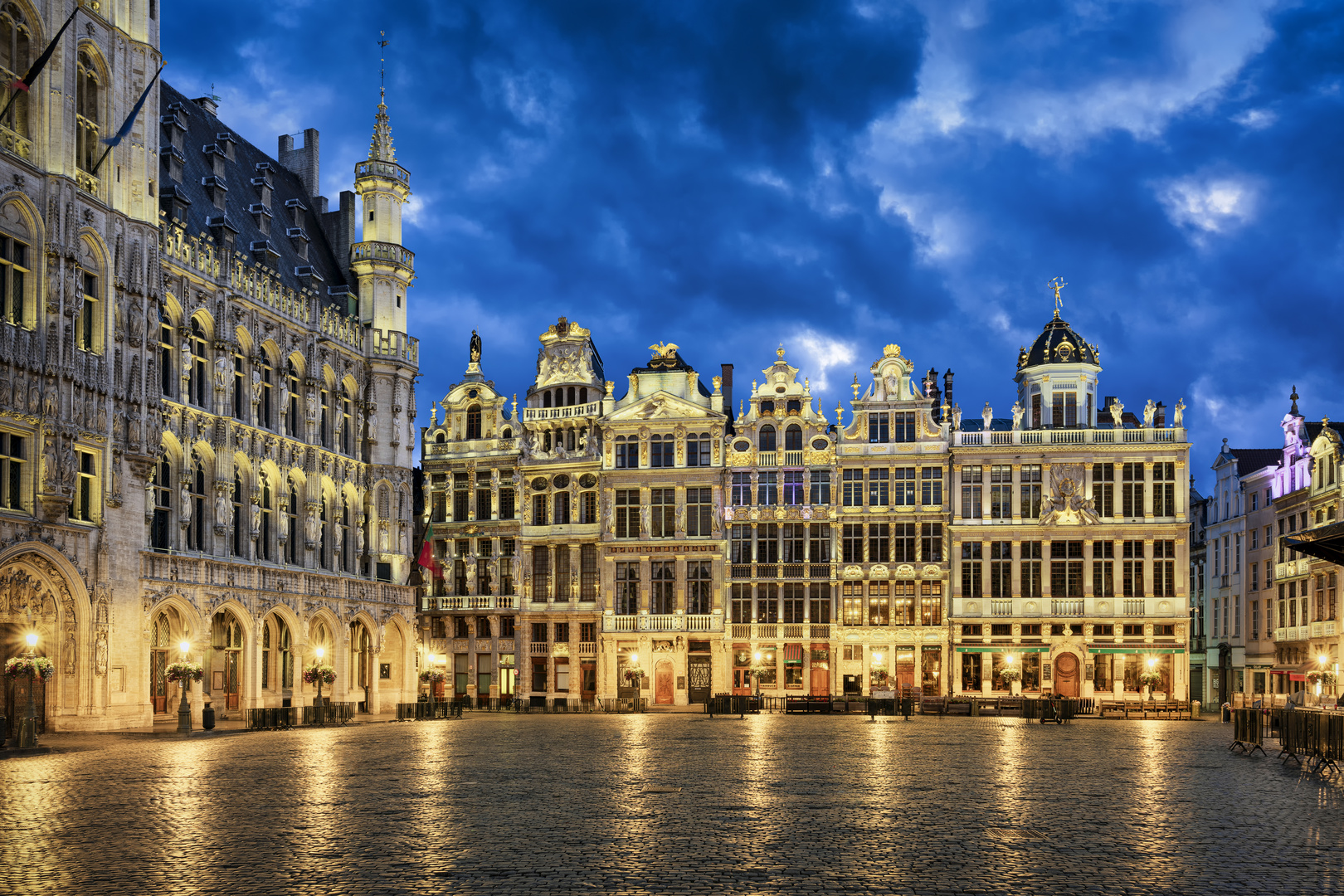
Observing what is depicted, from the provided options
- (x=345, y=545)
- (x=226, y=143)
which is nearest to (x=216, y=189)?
(x=226, y=143)

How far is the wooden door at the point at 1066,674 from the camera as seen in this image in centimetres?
6438

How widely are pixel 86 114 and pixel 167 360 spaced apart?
8880 mm

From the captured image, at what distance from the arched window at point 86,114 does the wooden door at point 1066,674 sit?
150 ft

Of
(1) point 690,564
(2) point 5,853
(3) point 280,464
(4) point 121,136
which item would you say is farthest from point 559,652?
(2) point 5,853

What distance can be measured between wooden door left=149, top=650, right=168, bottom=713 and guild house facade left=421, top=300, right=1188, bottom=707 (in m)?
15.9

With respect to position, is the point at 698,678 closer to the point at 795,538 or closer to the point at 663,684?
the point at 663,684

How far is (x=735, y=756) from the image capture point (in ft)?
102

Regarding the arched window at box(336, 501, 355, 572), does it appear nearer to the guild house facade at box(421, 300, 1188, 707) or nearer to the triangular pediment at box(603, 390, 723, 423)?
the guild house facade at box(421, 300, 1188, 707)

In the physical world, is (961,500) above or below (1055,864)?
above

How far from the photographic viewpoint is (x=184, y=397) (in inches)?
1923

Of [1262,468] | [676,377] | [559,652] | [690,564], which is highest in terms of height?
[676,377]

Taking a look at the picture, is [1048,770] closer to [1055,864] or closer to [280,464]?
[1055,864]

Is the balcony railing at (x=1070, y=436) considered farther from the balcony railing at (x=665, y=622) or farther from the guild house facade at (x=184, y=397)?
the guild house facade at (x=184, y=397)

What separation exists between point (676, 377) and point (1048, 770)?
4365 cm
